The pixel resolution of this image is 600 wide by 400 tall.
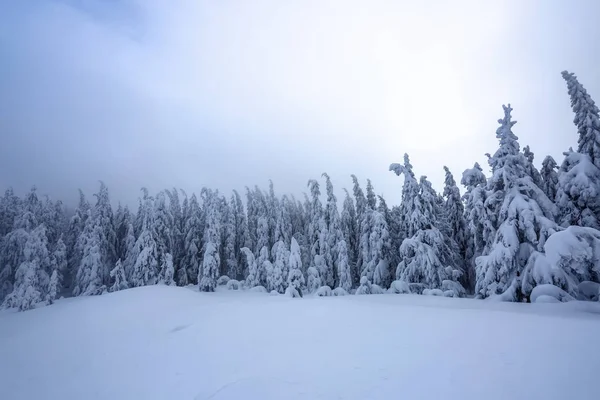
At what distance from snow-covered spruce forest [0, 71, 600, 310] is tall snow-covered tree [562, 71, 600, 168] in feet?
0.21

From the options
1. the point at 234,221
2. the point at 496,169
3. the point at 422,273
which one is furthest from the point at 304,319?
the point at 234,221

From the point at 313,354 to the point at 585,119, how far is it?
20.6 metres

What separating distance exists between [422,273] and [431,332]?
16722mm

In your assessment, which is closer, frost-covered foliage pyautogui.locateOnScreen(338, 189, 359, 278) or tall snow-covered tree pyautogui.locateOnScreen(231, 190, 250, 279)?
frost-covered foliage pyautogui.locateOnScreen(338, 189, 359, 278)

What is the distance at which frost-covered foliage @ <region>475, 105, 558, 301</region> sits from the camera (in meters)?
14.2

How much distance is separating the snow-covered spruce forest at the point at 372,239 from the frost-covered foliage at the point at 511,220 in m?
0.06

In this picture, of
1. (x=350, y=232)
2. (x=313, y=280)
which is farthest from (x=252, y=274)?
(x=350, y=232)

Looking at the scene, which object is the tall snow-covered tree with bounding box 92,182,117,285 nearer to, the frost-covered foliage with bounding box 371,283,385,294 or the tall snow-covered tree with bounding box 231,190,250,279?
the tall snow-covered tree with bounding box 231,190,250,279

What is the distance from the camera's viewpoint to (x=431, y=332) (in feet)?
26.8

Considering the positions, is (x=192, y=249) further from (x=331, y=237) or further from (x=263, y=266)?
(x=331, y=237)

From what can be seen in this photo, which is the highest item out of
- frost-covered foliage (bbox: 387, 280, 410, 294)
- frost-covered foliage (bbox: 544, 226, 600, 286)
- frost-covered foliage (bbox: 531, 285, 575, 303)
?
frost-covered foliage (bbox: 544, 226, 600, 286)

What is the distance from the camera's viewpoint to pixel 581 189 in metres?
14.6

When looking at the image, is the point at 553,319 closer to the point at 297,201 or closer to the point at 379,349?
the point at 379,349

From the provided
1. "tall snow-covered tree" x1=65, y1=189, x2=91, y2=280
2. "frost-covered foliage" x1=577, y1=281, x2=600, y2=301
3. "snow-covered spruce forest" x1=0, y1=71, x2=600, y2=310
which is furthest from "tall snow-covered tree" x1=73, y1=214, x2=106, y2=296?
"frost-covered foliage" x1=577, y1=281, x2=600, y2=301
